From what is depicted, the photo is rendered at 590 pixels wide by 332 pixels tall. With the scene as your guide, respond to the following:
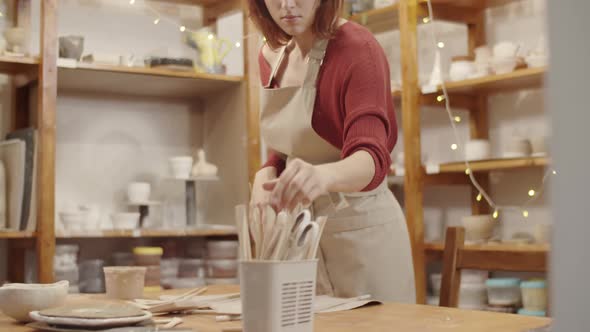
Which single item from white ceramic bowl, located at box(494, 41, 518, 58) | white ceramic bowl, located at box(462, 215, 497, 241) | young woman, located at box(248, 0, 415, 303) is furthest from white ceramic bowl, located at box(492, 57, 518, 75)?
young woman, located at box(248, 0, 415, 303)

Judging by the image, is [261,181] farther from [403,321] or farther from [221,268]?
[221,268]

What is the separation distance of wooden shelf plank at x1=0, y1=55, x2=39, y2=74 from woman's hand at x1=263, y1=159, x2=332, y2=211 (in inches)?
82.8

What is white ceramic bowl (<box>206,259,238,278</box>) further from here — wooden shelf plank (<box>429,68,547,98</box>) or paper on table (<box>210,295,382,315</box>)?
paper on table (<box>210,295,382,315</box>)

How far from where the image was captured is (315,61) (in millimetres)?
1712

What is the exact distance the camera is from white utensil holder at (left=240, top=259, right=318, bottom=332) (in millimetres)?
971

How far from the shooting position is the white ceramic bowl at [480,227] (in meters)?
3.30

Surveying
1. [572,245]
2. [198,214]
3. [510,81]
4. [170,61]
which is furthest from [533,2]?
[572,245]

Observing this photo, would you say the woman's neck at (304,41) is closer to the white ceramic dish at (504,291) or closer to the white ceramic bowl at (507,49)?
the white ceramic bowl at (507,49)

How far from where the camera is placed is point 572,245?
546mm

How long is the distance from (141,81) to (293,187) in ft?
7.80

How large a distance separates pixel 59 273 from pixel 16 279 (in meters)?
0.30

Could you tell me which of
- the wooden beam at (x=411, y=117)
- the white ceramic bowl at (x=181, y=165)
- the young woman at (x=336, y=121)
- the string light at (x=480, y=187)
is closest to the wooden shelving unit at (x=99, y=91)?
the white ceramic bowl at (x=181, y=165)

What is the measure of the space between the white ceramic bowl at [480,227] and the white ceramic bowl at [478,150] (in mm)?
260

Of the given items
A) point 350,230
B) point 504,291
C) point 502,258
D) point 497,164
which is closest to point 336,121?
point 350,230
